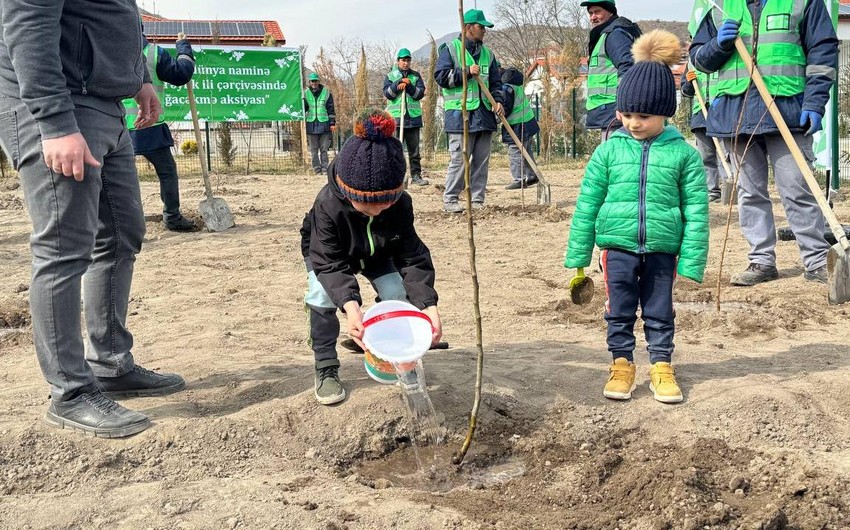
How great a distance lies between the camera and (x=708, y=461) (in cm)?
296

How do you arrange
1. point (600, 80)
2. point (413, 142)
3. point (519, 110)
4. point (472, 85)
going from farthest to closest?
point (413, 142)
point (519, 110)
point (472, 85)
point (600, 80)

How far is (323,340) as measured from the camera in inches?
137

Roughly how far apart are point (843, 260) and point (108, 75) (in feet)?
12.3

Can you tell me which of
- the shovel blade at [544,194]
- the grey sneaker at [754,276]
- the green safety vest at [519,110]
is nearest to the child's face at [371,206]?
the grey sneaker at [754,276]

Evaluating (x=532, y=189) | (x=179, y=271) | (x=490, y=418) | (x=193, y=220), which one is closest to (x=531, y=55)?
(x=532, y=189)

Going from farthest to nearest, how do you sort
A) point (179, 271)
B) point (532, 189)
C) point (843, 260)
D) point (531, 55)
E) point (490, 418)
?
point (531, 55) < point (532, 189) < point (179, 271) < point (843, 260) < point (490, 418)

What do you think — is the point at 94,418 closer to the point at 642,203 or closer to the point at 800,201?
the point at 642,203

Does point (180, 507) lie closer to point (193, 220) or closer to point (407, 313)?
point (407, 313)

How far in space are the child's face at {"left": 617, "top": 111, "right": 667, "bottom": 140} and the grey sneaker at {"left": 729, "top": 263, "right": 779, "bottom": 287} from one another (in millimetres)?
2487

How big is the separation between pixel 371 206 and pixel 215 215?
5647 millimetres

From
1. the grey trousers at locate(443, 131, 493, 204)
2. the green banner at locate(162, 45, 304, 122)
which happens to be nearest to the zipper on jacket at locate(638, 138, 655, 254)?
the grey trousers at locate(443, 131, 493, 204)

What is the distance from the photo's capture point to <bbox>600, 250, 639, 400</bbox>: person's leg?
11.6ft

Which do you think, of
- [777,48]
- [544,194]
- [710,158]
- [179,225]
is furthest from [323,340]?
[710,158]

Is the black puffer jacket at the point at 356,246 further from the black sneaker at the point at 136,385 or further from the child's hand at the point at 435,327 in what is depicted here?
the black sneaker at the point at 136,385
